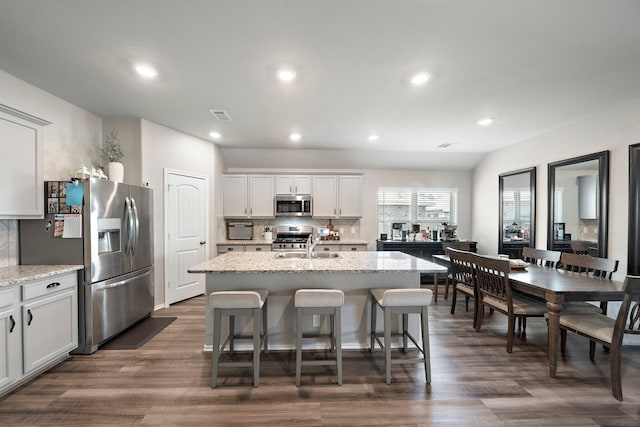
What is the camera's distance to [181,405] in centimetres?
191

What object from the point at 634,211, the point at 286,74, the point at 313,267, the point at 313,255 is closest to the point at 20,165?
the point at 286,74

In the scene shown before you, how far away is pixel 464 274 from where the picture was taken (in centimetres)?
348

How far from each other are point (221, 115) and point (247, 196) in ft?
6.78

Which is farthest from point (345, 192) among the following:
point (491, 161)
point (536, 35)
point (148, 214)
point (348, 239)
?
point (536, 35)

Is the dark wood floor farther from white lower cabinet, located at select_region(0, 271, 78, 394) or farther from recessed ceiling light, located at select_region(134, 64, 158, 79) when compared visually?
recessed ceiling light, located at select_region(134, 64, 158, 79)

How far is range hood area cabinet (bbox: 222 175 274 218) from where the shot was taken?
5.23m

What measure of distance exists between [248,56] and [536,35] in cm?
210

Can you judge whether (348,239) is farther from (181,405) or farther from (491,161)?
(181,405)

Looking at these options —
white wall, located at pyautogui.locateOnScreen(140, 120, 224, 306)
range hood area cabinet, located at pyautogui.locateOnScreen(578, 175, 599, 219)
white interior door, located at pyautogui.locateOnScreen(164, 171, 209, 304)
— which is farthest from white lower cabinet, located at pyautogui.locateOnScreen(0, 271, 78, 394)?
range hood area cabinet, located at pyautogui.locateOnScreen(578, 175, 599, 219)

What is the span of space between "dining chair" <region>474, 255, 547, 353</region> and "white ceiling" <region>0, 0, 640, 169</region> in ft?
5.87

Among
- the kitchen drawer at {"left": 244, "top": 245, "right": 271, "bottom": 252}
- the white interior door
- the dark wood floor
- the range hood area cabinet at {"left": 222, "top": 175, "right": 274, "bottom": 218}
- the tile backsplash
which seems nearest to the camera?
the dark wood floor

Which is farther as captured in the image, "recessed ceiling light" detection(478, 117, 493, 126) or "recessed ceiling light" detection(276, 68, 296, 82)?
"recessed ceiling light" detection(478, 117, 493, 126)

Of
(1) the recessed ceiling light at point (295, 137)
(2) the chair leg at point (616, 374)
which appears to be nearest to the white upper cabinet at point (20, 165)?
(1) the recessed ceiling light at point (295, 137)

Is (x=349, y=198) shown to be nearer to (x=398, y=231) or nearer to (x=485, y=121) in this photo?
(x=398, y=231)
